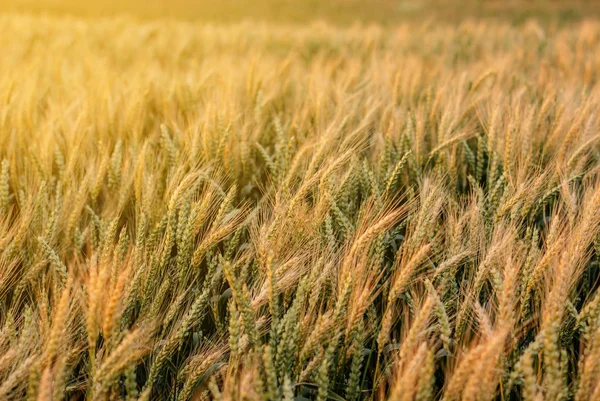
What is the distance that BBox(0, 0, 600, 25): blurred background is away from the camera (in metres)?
9.99

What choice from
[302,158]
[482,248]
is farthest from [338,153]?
[482,248]

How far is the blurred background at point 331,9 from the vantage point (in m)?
9.99

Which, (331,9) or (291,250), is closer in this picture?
(291,250)

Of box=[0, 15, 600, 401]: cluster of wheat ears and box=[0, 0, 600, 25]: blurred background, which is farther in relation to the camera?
box=[0, 0, 600, 25]: blurred background

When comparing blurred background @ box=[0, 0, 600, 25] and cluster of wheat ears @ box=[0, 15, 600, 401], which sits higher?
blurred background @ box=[0, 0, 600, 25]

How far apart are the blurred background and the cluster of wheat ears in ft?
28.5

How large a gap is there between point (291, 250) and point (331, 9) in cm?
1190

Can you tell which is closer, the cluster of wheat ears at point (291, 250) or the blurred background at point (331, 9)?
the cluster of wheat ears at point (291, 250)

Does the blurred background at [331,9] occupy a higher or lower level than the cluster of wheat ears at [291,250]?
higher

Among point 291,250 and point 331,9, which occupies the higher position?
point 331,9

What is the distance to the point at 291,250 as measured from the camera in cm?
101

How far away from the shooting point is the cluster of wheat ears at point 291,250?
773 millimetres

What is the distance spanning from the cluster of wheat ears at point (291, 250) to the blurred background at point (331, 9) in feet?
28.5

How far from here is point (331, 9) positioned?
39.0 feet
